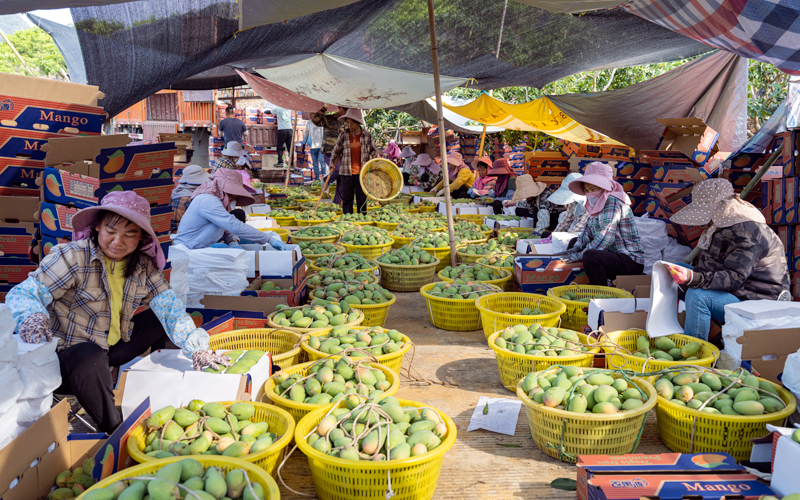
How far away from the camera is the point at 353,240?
608 centimetres

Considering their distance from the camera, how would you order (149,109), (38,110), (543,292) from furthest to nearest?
(149,109), (543,292), (38,110)

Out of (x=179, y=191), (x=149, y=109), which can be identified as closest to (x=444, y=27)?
(x=179, y=191)

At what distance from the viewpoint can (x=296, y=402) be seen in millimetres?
2273

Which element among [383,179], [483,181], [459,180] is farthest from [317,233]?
[459,180]

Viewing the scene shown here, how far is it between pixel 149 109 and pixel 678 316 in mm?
22919

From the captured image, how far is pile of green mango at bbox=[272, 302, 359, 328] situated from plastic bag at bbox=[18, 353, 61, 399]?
4.71ft

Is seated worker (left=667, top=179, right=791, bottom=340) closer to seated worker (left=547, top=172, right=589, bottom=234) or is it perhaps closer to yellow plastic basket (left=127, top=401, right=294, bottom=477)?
seated worker (left=547, top=172, right=589, bottom=234)

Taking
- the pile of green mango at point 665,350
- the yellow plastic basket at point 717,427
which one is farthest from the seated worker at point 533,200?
the yellow plastic basket at point 717,427

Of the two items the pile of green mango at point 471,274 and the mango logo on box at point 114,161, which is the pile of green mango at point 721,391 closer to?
the pile of green mango at point 471,274

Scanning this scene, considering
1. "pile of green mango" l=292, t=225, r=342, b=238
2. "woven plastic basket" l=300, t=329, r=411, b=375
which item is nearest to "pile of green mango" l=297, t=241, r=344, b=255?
"pile of green mango" l=292, t=225, r=342, b=238

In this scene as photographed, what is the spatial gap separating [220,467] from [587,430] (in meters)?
1.42

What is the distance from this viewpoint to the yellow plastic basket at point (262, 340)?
2965 mm

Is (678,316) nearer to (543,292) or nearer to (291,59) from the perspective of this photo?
(543,292)

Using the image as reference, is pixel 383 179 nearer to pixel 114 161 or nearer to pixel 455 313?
pixel 455 313
